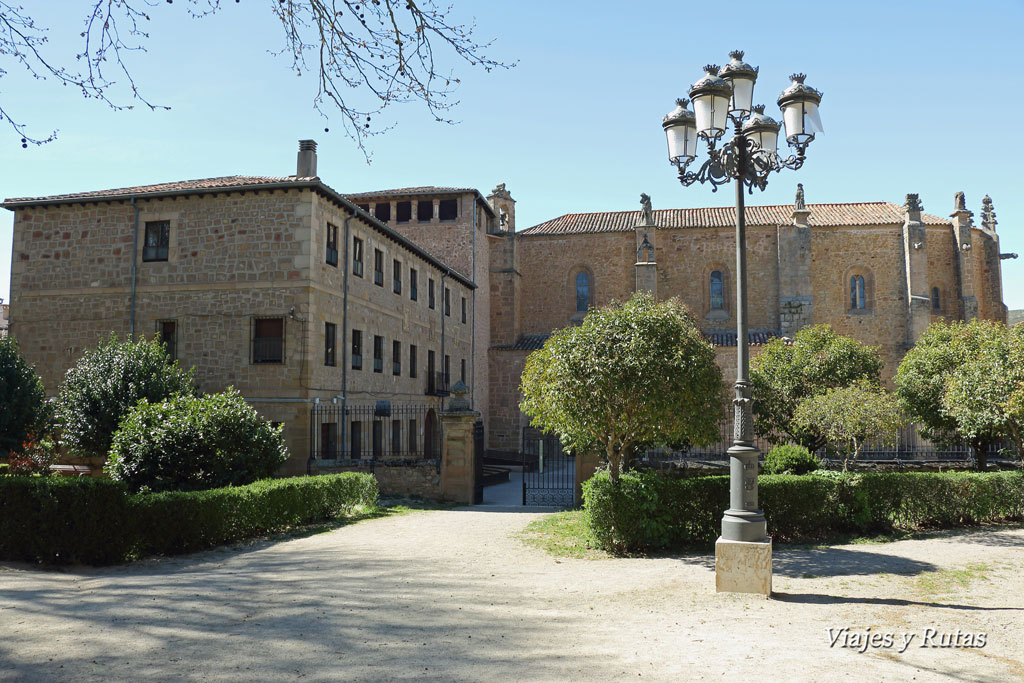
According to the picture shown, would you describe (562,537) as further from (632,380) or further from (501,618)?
(501,618)

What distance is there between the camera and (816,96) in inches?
309

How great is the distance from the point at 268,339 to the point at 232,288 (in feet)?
5.41

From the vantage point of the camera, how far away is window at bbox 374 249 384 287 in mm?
21281

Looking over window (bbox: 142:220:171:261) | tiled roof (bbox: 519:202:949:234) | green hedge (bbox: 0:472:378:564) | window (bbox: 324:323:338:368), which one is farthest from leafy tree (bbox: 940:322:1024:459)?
tiled roof (bbox: 519:202:949:234)

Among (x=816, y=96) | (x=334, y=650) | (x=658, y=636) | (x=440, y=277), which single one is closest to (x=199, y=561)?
(x=334, y=650)

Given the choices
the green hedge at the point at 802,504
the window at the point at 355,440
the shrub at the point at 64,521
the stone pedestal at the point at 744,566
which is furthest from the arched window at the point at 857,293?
the shrub at the point at 64,521

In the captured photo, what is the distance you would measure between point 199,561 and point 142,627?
12.9ft

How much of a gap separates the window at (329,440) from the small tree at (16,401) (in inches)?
256

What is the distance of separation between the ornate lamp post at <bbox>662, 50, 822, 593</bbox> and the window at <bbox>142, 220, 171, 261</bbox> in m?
14.9

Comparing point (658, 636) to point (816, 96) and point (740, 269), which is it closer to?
point (740, 269)

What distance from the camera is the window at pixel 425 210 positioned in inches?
1200

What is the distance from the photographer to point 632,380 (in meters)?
10.5

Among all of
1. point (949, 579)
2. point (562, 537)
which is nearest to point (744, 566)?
point (949, 579)

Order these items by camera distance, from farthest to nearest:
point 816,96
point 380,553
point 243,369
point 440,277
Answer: point 440,277 < point 243,369 < point 380,553 < point 816,96
